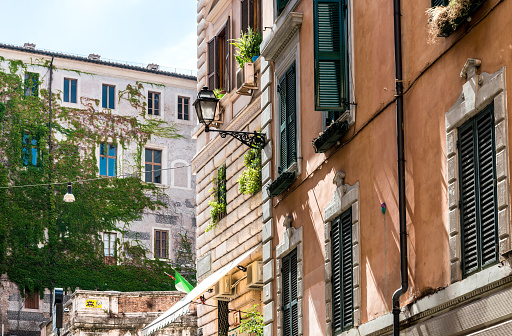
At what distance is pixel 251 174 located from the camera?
20062 millimetres

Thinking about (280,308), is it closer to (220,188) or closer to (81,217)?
(220,188)

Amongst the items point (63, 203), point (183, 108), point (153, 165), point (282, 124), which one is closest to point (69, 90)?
point (153, 165)

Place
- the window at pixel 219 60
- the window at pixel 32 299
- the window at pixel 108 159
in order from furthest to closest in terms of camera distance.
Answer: the window at pixel 108 159 < the window at pixel 32 299 < the window at pixel 219 60

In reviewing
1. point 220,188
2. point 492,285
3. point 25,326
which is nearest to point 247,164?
point 220,188

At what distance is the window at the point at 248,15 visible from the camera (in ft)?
70.6

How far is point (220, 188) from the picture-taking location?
916 inches

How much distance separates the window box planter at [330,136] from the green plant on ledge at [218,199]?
814 centimetres

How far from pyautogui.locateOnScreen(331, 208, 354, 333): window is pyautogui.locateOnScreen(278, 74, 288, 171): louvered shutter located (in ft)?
10.5

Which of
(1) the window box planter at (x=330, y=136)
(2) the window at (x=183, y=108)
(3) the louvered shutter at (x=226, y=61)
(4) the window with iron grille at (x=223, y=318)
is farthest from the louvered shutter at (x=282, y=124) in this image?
(2) the window at (x=183, y=108)

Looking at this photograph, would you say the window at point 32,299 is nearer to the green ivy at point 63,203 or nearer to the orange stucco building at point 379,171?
the green ivy at point 63,203

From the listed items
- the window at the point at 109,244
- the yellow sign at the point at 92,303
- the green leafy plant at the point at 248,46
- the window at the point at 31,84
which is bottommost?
the yellow sign at the point at 92,303

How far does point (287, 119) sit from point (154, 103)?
1524 inches

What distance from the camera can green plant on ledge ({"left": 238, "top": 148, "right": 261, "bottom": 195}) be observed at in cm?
1991

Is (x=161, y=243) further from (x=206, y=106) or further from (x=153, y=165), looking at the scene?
(x=206, y=106)
